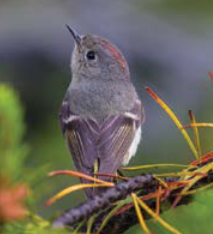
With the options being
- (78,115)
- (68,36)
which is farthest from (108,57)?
(68,36)

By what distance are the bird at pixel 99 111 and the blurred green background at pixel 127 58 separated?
110 millimetres

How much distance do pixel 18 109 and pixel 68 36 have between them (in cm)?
583

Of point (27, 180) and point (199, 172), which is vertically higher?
point (27, 180)

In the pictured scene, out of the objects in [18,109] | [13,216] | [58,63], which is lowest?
[58,63]

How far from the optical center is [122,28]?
7.01 meters

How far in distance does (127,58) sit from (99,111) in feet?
7.27

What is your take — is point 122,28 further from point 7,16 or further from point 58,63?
point 58,63

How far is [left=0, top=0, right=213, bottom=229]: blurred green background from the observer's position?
312 cm

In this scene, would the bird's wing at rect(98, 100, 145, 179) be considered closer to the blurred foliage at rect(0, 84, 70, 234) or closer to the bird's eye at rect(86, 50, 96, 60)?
the bird's eye at rect(86, 50, 96, 60)

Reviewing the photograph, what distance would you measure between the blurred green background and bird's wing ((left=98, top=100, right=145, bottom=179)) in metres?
0.09

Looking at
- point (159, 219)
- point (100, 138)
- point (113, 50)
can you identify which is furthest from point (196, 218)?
point (113, 50)

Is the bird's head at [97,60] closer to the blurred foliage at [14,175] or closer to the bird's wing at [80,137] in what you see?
the bird's wing at [80,137]

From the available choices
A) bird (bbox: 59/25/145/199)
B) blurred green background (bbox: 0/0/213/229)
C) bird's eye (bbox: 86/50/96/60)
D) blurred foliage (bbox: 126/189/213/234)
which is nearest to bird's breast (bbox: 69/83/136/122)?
bird (bbox: 59/25/145/199)

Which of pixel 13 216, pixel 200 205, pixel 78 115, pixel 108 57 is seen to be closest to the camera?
pixel 13 216
